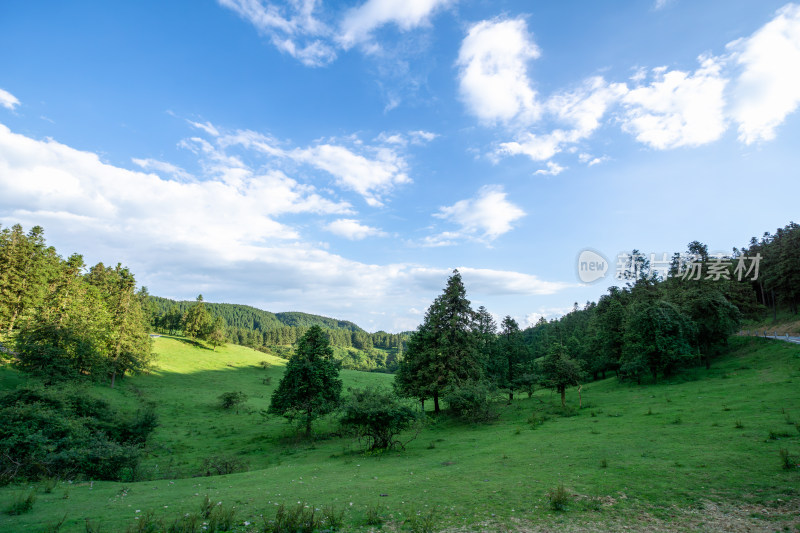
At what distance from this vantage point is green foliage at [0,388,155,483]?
54.8 feet

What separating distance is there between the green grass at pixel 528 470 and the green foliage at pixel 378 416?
1483 mm

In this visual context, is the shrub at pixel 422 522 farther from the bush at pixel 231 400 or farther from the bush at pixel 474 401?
the bush at pixel 231 400

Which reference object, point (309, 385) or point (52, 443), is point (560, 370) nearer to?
point (309, 385)

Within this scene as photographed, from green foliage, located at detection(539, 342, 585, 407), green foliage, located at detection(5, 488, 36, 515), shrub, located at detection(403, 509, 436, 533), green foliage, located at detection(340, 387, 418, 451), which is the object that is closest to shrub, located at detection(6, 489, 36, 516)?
green foliage, located at detection(5, 488, 36, 515)

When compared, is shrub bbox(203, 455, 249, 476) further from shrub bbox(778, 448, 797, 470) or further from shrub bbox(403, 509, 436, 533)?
shrub bbox(778, 448, 797, 470)

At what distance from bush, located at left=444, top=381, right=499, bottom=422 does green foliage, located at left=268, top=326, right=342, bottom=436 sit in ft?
38.9

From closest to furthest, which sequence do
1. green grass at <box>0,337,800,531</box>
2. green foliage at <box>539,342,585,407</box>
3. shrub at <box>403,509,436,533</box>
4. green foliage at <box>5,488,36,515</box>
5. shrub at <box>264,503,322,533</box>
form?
1. shrub at <box>403,509,436,533</box>
2. shrub at <box>264,503,322,533</box>
3. green grass at <box>0,337,800,531</box>
4. green foliage at <box>5,488,36,515</box>
5. green foliage at <box>539,342,585,407</box>

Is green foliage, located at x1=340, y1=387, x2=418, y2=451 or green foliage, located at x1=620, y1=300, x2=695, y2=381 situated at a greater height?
green foliage, located at x1=620, y1=300, x2=695, y2=381

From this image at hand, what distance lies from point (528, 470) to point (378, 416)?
1100cm

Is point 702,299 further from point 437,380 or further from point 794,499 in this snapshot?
point 794,499

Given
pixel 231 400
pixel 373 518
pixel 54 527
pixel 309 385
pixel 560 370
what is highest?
pixel 560 370

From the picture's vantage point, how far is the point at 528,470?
50.2 ft

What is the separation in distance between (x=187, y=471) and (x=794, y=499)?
94.8 feet

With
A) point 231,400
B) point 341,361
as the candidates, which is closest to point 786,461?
point 341,361
